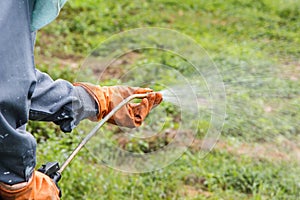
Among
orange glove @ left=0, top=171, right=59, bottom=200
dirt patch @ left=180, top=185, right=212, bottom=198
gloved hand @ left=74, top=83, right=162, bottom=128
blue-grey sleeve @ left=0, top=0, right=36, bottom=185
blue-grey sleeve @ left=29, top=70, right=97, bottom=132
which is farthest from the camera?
dirt patch @ left=180, top=185, right=212, bottom=198

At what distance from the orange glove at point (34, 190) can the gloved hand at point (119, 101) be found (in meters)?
0.50

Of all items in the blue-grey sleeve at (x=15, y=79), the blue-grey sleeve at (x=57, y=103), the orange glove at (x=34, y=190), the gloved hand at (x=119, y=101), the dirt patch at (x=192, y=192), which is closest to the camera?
the blue-grey sleeve at (x=15, y=79)

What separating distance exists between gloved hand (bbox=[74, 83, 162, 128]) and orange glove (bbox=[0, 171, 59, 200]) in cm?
50

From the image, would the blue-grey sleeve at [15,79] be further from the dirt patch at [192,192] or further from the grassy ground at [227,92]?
the dirt patch at [192,192]

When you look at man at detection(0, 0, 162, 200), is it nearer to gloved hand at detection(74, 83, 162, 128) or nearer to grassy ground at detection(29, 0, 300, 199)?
gloved hand at detection(74, 83, 162, 128)

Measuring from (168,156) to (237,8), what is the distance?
6.00 metres

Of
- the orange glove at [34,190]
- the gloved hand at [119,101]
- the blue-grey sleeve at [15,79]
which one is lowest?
the orange glove at [34,190]

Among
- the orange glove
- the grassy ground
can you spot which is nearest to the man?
the orange glove

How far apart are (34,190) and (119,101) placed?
669mm

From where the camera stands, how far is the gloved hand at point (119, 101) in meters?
2.98

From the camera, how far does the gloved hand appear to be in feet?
9.79

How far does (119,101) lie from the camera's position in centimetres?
303

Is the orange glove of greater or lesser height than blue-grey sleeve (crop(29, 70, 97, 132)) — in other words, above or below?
A: below

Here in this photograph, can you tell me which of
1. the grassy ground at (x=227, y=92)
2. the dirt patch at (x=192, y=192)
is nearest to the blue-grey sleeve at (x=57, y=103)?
the grassy ground at (x=227, y=92)
